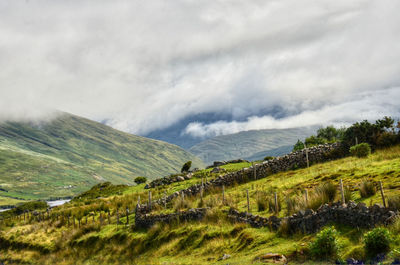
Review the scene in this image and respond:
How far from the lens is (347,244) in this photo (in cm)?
1289

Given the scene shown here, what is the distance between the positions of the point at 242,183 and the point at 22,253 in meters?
27.7

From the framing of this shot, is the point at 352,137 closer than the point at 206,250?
No

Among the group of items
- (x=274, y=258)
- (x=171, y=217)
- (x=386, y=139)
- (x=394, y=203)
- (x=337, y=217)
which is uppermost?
(x=386, y=139)

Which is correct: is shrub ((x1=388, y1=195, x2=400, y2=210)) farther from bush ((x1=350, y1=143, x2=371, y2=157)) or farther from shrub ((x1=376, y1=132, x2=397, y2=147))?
shrub ((x1=376, y1=132, x2=397, y2=147))

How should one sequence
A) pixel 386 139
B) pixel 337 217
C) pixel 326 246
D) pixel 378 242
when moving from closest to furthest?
pixel 378 242 → pixel 326 246 → pixel 337 217 → pixel 386 139

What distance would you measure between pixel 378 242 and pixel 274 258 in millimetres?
3986

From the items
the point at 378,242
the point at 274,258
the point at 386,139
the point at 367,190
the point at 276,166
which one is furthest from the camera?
the point at 276,166

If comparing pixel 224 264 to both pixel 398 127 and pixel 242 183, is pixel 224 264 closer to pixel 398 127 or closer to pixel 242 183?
pixel 242 183

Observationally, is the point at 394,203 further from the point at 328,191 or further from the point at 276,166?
the point at 276,166

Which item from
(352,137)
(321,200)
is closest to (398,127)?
(352,137)

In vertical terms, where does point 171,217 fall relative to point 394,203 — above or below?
below

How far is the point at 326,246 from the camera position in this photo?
12.3 metres

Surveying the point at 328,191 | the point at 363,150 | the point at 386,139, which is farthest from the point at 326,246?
the point at 386,139

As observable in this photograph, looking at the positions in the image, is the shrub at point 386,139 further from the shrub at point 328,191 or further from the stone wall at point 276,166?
the shrub at point 328,191
